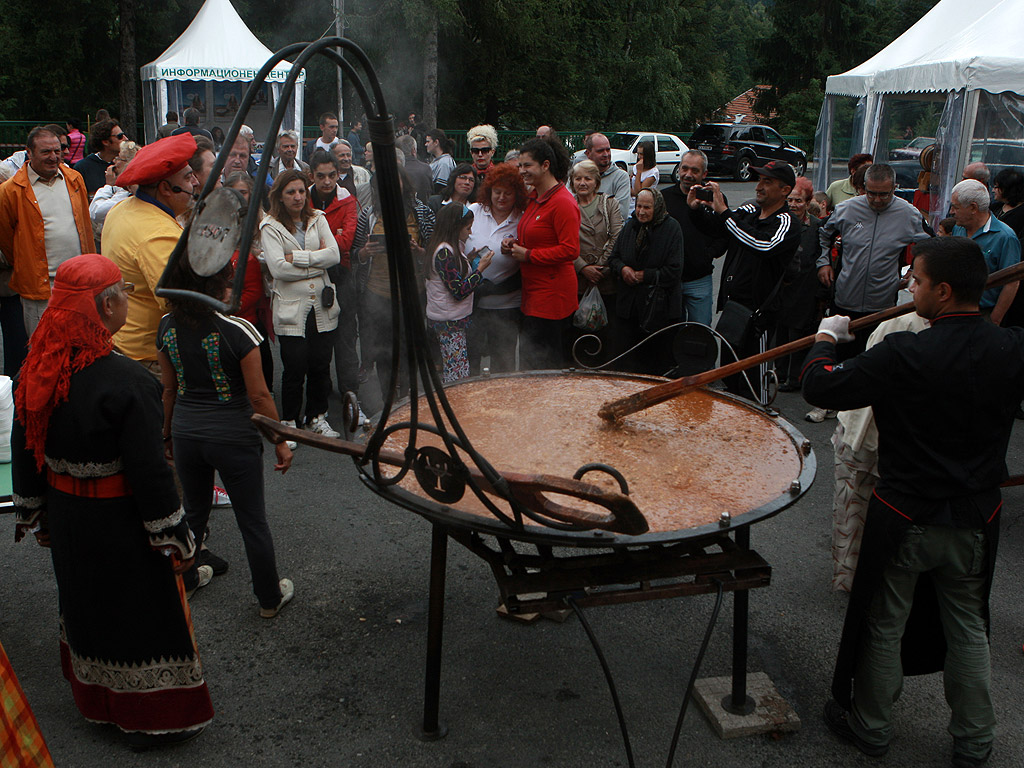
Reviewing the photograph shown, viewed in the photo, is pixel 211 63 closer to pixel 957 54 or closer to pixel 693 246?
pixel 957 54

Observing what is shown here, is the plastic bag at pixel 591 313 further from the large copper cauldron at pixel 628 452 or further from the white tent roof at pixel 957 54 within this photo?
the white tent roof at pixel 957 54

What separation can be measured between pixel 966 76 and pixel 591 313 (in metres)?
6.92

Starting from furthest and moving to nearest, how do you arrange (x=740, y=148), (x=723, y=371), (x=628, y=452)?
(x=740, y=148) < (x=628, y=452) < (x=723, y=371)

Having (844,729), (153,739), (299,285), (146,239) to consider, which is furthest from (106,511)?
(299,285)

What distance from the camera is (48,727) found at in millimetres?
2896

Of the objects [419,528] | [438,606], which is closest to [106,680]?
[438,606]

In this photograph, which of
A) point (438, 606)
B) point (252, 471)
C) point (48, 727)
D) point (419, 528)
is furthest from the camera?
point (419, 528)

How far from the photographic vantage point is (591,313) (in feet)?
18.1

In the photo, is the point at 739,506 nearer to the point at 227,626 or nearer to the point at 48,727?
the point at 227,626

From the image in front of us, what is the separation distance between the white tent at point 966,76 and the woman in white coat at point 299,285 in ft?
26.6

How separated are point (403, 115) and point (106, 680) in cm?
2024

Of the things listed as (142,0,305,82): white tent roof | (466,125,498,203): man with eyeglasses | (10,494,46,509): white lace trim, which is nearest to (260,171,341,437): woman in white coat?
(466,125,498,203): man with eyeglasses

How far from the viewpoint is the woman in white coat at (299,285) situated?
5051mm

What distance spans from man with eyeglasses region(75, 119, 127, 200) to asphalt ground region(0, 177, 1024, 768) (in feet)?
12.9
